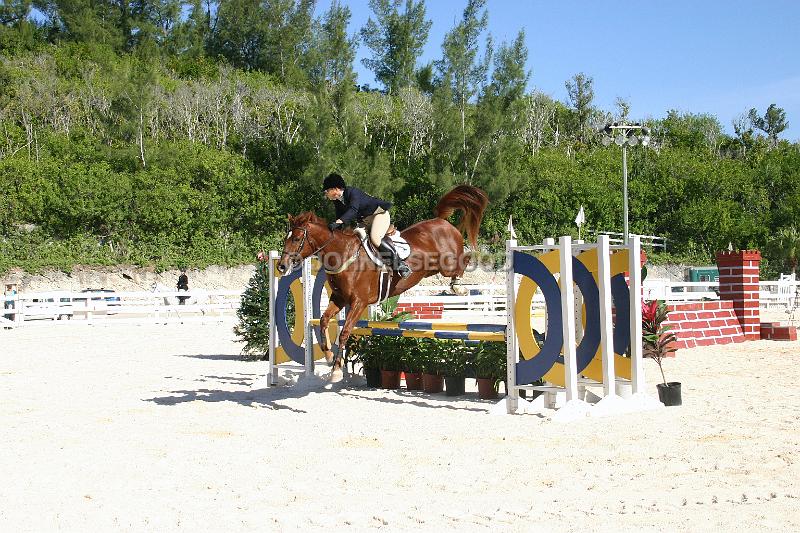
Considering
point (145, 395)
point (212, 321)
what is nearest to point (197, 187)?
point (212, 321)

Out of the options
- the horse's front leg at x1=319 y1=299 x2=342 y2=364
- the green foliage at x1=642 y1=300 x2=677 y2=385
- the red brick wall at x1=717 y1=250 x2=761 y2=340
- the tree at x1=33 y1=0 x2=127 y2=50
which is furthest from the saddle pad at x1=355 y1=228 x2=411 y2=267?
the tree at x1=33 y1=0 x2=127 y2=50

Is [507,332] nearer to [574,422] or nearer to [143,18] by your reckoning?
[574,422]

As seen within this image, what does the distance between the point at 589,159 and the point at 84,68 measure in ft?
87.8

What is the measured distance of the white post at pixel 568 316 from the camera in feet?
23.0

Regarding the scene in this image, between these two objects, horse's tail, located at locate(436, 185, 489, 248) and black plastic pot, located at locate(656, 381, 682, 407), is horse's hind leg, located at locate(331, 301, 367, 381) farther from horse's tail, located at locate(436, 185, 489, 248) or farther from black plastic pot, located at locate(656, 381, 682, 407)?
black plastic pot, located at locate(656, 381, 682, 407)

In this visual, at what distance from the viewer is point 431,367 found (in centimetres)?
873

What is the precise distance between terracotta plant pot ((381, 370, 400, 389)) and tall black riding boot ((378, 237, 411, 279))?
1.59 metres

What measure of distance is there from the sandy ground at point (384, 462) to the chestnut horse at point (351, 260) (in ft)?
3.25

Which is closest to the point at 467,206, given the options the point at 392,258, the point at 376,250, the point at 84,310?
the point at 392,258

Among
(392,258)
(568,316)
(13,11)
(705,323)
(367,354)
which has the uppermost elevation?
(13,11)

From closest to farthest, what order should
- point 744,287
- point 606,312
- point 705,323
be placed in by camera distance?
point 606,312 < point 705,323 < point 744,287

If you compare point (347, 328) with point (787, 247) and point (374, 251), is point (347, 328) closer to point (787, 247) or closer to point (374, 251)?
point (374, 251)

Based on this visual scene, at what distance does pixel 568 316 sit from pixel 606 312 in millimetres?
315

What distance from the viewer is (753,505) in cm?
400
